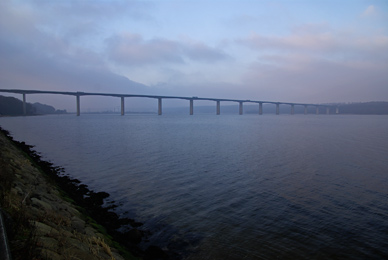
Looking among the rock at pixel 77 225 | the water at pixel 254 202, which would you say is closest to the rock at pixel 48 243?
the rock at pixel 77 225

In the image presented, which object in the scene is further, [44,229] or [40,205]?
[40,205]

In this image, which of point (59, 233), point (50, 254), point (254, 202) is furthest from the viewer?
point (254, 202)

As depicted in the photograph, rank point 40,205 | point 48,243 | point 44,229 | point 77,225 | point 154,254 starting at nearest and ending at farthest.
Answer: point 48,243 → point 44,229 → point 40,205 → point 77,225 → point 154,254

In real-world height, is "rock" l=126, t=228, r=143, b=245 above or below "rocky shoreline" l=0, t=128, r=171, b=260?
below

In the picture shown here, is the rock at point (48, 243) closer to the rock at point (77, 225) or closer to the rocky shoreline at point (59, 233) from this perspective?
the rocky shoreline at point (59, 233)

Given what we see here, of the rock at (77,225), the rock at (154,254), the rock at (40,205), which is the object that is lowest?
the rock at (154,254)

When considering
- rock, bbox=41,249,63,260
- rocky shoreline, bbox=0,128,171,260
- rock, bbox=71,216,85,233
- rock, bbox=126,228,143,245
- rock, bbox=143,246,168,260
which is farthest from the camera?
rock, bbox=126,228,143,245

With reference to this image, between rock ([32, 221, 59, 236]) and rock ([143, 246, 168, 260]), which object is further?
rock ([143, 246, 168, 260])

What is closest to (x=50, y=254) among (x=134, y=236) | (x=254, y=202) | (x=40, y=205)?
(x=40, y=205)

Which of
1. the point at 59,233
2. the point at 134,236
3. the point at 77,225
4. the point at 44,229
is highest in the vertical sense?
the point at 44,229

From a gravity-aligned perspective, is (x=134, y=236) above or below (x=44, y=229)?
below

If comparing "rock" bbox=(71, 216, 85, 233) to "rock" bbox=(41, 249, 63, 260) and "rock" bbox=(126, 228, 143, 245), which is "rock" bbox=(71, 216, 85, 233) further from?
"rock" bbox=(41, 249, 63, 260)

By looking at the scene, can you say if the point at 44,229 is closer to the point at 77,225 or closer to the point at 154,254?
the point at 77,225

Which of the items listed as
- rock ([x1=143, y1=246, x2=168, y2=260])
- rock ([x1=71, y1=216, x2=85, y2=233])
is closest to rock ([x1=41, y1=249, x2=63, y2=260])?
rock ([x1=71, y1=216, x2=85, y2=233])
